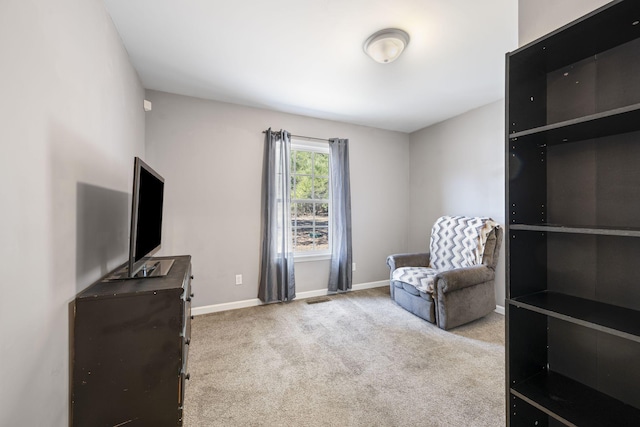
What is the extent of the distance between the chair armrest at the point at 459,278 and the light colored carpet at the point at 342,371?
1.49 ft

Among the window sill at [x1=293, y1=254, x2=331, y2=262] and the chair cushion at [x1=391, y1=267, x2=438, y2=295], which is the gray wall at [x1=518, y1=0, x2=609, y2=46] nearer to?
the chair cushion at [x1=391, y1=267, x2=438, y2=295]

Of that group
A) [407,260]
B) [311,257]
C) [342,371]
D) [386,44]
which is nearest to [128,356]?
[342,371]

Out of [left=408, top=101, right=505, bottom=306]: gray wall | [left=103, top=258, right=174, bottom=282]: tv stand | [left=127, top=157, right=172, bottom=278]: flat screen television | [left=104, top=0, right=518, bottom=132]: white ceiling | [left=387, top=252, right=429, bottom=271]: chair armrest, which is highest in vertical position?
[left=104, top=0, right=518, bottom=132]: white ceiling

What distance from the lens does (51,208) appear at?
1092mm

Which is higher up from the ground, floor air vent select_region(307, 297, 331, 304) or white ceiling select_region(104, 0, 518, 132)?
white ceiling select_region(104, 0, 518, 132)

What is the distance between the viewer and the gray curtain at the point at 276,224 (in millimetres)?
3367

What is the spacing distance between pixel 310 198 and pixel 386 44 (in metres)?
2.24

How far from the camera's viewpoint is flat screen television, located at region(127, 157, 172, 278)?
1.35m

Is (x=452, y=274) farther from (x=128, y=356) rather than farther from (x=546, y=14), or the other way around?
(x=128, y=356)

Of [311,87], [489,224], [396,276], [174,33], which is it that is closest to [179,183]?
[174,33]

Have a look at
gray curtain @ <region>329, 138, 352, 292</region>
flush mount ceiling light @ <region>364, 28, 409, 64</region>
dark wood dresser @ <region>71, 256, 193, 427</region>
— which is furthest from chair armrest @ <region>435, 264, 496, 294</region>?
dark wood dresser @ <region>71, 256, 193, 427</region>

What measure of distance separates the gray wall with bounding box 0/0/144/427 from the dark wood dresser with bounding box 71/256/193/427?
0.08m

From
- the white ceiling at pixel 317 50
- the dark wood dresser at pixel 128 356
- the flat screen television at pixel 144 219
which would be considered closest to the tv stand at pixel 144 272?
the flat screen television at pixel 144 219

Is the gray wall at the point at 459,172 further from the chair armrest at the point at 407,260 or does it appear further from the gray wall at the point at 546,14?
the gray wall at the point at 546,14
